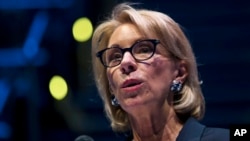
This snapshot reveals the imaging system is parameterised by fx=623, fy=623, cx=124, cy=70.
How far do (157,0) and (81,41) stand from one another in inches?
12.0

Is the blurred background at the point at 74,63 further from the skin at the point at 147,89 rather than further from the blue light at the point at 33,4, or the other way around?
the skin at the point at 147,89

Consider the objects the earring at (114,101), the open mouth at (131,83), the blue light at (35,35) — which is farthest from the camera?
the blue light at (35,35)

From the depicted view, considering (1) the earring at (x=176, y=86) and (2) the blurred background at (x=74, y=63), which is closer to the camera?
(1) the earring at (x=176, y=86)

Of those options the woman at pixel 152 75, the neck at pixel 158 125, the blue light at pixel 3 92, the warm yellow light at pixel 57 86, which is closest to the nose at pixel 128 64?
the woman at pixel 152 75

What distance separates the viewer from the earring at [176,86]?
1320 millimetres

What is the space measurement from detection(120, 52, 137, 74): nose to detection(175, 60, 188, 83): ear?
0.12 meters

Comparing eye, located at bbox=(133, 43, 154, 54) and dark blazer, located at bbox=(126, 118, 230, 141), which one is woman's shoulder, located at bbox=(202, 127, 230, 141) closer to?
dark blazer, located at bbox=(126, 118, 230, 141)

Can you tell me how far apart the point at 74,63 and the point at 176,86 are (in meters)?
0.94

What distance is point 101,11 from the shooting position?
86.1 inches

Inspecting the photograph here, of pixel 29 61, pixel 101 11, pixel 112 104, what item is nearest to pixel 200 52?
pixel 101 11

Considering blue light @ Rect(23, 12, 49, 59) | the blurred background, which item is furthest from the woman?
blue light @ Rect(23, 12, 49, 59)

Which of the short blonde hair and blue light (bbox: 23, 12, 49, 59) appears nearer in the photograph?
the short blonde hair

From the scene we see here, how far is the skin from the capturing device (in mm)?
1254

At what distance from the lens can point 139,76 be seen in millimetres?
1250
